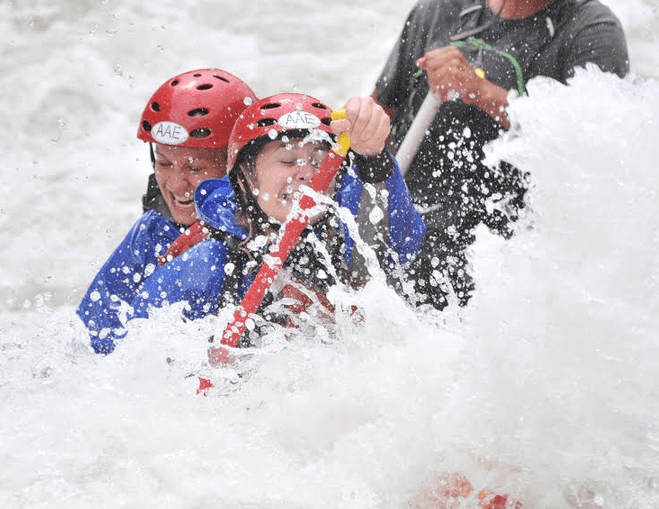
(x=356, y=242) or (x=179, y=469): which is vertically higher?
(x=356, y=242)

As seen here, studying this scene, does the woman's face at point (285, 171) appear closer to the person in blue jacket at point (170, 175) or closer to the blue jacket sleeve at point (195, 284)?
the blue jacket sleeve at point (195, 284)

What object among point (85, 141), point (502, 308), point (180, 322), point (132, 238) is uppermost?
point (502, 308)

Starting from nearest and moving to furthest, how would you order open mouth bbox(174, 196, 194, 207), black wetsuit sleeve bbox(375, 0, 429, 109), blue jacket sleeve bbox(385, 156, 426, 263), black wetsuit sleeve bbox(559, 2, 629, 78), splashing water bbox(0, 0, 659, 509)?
splashing water bbox(0, 0, 659, 509) < blue jacket sleeve bbox(385, 156, 426, 263) < black wetsuit sleeve bbox(559, 2, 629, 78) < open mouth bbox(174, 196, 194, 207) < black wetsuit sleeve bbox(375, 0, 429, 109)

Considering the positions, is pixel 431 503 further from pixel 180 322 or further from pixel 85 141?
pixel 85 141

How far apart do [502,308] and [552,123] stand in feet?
1.23

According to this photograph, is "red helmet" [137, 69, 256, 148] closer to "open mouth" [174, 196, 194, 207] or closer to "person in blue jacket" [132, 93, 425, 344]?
"open mouth" [174, 196, 194, 207]

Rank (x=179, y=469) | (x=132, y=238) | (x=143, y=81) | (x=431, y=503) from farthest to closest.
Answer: (x=143, y=81), (x=132, y=238), (x=179, y=469), (x=431, y=503)

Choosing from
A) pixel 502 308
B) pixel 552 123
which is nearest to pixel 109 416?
pixel 502 308

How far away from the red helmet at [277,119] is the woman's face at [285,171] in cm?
4

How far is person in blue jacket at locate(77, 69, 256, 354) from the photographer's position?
9.33 ft

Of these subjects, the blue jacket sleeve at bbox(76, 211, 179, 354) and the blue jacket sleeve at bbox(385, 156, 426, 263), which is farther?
the blue jacket sleeve at bbox(76, 211, 179, 354)

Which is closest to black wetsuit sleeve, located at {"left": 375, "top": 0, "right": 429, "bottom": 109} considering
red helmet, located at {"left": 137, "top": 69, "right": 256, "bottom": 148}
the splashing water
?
red helmet, located at {"left": 137, "top": 69, "right": 256, "bottom": 148}

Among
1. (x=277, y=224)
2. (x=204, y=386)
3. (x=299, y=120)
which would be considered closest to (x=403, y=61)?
(x=299, y=120)

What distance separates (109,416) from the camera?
2223 millimetres
